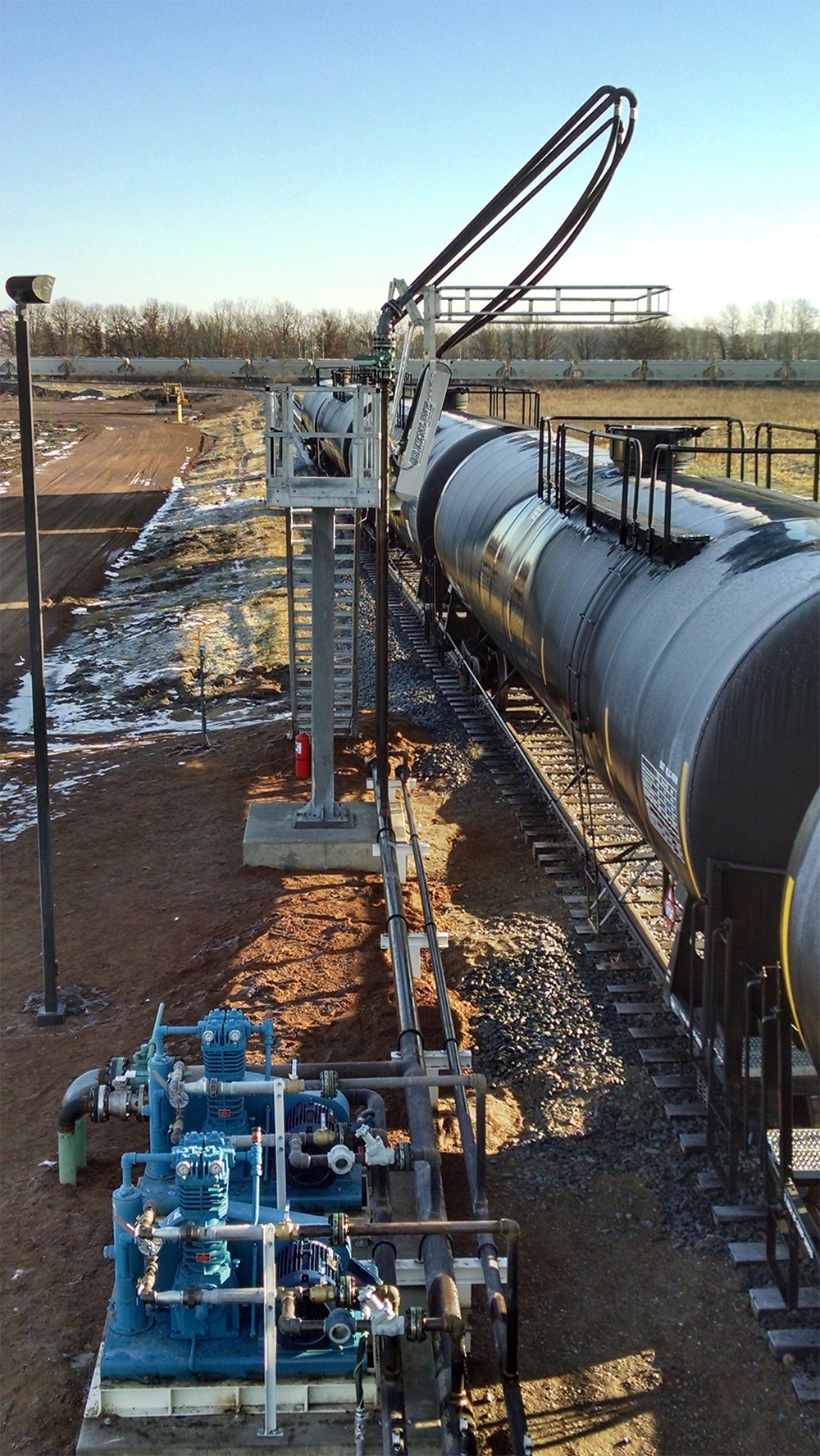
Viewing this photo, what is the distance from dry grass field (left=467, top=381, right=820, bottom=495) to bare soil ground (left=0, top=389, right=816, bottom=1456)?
27.3 m

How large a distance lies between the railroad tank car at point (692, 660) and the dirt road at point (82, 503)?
42.0ft

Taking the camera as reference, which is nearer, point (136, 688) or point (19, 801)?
point (19, 801)

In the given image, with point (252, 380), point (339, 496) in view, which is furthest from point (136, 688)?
point (252, 380)

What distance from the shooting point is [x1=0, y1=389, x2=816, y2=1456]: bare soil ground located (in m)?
6.16

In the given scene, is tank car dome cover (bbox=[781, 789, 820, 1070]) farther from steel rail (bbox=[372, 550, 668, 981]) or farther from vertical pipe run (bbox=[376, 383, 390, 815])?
vertical pipe run (bbox=[376, 383, 390, 815])

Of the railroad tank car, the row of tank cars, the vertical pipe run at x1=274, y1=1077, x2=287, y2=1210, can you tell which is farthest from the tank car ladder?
the row of tank cars

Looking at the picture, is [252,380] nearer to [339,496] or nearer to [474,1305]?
[339,496]

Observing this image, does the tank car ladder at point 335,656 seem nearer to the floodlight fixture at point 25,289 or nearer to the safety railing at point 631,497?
the safety railing at point 631,497

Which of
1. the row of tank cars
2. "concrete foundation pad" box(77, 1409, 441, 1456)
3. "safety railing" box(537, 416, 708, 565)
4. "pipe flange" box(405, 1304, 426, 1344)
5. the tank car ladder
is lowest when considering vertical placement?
"concrete foundation pad" box(77, 1409, 441, 1456)

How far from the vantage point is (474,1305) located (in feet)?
22.5

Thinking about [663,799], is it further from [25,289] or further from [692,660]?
[25,289]

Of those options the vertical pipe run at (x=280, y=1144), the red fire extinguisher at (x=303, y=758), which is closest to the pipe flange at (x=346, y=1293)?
the vertical pipe run at (x=280, y=1144)

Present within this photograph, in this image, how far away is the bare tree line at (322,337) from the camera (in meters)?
86.4

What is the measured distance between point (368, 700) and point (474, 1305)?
513 inches
